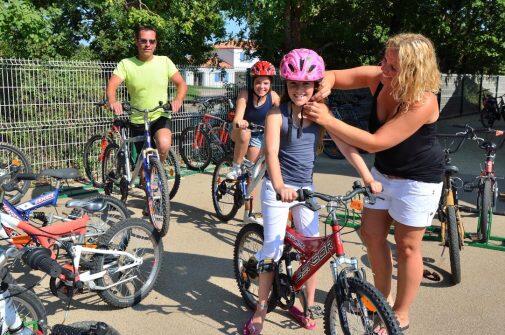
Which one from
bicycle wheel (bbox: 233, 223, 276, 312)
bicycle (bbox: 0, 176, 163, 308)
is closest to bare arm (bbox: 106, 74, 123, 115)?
bicycle (bbox: 0, 176, 163, 308)

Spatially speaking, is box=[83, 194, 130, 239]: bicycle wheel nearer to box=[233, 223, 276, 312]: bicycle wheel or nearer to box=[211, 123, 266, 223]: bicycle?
box=[233, 223, 276, 312]: bicycle wheel

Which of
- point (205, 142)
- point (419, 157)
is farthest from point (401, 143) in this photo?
point (205, 142)

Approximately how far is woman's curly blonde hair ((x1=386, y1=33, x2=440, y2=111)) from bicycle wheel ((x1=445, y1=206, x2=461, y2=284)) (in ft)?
5.84

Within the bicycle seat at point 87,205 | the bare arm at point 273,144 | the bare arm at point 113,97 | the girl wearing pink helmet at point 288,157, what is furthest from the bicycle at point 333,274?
the bare arm at point 113,97

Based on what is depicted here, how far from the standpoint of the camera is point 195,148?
900 cm

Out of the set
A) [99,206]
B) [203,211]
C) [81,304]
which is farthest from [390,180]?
[203,211]

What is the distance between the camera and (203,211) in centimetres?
628

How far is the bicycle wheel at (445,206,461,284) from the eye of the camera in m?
4.12

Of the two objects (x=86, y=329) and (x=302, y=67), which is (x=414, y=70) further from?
(x=86, y=329)

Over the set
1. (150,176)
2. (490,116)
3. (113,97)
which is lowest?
(150,176)

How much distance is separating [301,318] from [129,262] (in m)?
1.27

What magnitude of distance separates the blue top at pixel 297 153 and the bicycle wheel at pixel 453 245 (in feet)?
5.26

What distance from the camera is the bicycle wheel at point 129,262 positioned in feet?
11.4

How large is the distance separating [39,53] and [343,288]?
906 cm
